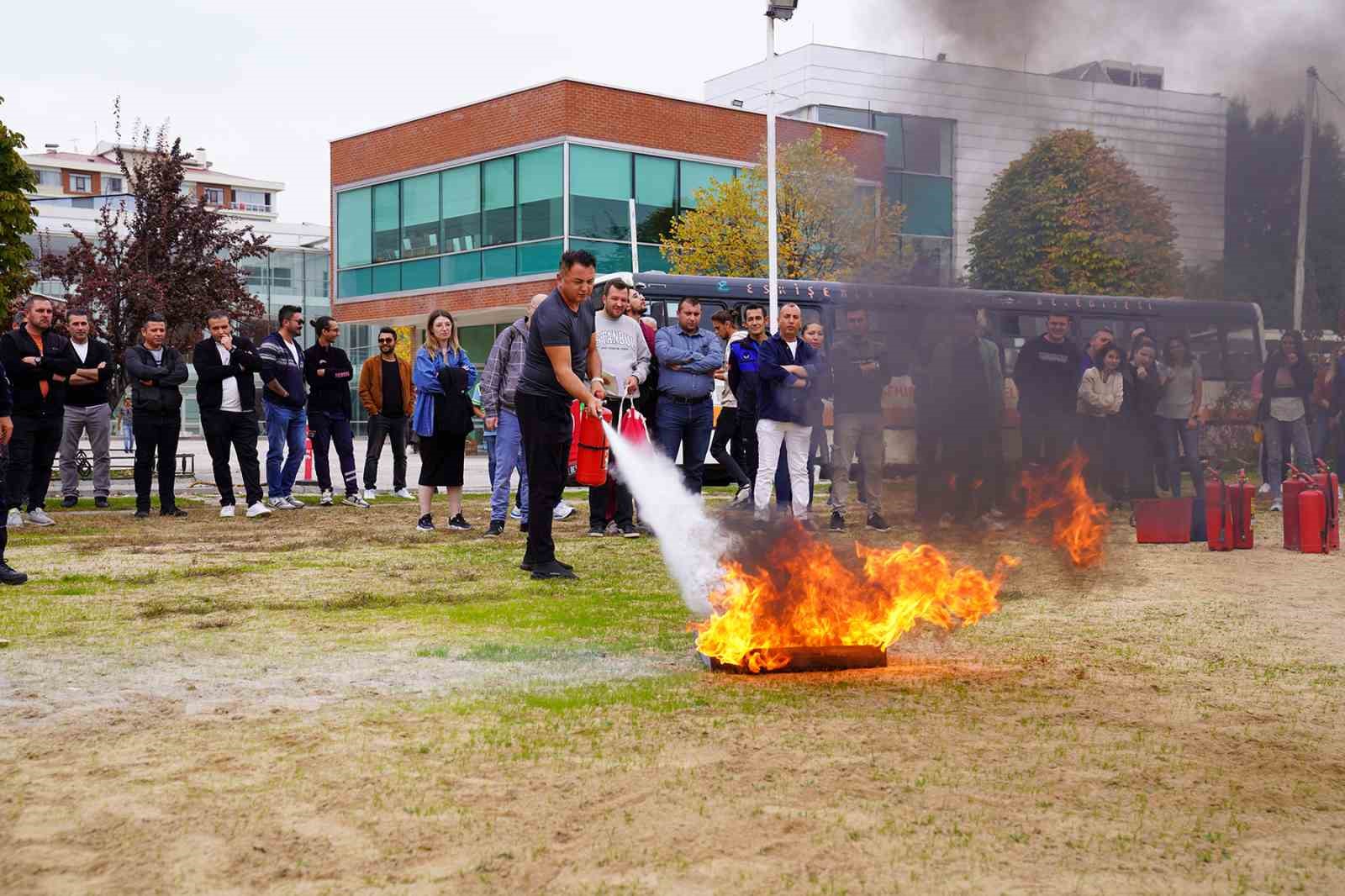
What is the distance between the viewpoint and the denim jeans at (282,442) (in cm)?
1466

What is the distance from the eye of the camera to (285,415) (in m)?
14.7

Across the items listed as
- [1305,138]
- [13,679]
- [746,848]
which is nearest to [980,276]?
[1305,138]

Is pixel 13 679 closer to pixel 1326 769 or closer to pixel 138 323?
pixel 1326 769

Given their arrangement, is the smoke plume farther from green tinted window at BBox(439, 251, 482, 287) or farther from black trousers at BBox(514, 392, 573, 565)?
green tinted window at BBox(439, 251, 482, 287)

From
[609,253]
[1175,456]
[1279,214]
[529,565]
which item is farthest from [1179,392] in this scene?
[609,253]

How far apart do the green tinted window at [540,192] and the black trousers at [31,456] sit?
71.0ft

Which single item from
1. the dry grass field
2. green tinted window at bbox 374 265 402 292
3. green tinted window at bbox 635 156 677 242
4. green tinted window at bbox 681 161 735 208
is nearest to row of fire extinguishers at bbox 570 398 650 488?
the dry grass field

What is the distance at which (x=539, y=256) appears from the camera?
3450cm

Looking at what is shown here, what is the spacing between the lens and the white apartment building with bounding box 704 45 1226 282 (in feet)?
17.2

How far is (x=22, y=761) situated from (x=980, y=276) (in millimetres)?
4650

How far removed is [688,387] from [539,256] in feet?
76.4

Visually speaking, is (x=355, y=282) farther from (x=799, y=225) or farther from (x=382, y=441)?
(x=382, y=441)

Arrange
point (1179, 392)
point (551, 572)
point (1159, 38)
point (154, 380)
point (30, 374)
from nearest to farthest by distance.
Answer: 1. point (1159, 38)
2. point (1179, 392)
3. point (551, 572)
4. point (30, 374)
5. point (154, 380)

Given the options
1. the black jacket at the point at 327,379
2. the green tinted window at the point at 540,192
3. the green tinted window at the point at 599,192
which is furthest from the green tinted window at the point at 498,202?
the black jacket at the point at 327,379
